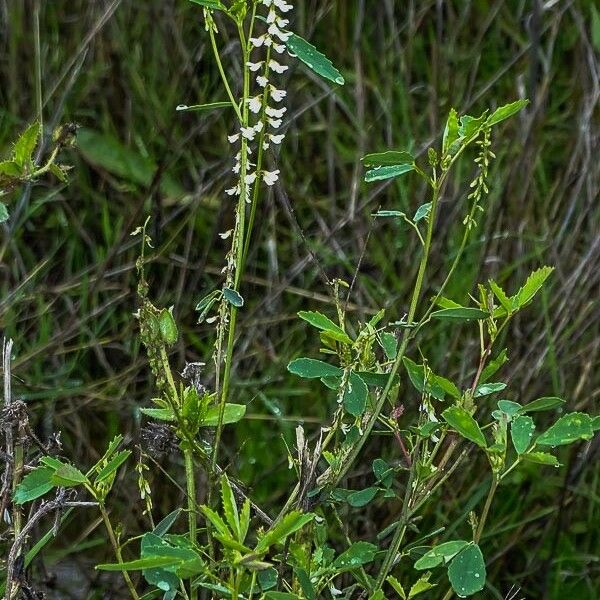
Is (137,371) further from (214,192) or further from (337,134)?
(337,134)

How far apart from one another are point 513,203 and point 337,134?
651 millimetres

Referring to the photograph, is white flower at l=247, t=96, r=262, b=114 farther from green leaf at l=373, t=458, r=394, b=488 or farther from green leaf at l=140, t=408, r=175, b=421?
green leaf at l=373, t=458, r=394, b=488

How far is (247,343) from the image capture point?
252 cm

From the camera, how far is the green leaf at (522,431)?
1.26 meters

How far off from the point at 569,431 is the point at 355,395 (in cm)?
24

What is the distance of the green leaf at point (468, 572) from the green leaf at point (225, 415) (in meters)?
0.29

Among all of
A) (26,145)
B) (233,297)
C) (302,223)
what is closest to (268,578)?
A: (233,297)

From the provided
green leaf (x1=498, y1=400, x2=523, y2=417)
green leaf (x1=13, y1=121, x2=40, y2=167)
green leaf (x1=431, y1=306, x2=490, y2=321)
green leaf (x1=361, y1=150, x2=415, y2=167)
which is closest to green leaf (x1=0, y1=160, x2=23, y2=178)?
green leaf (x1=13, y1=121, x2=40, y2=167)

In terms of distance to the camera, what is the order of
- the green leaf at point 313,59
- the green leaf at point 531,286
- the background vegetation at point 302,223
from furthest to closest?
1. the background vegetation at point 302,223
2. the green leaf at point 531,286
3. the green leaf at point 313,59

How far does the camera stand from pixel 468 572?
125cm

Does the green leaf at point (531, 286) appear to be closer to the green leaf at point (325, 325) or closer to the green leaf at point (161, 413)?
the green leaf at point (325, 325)

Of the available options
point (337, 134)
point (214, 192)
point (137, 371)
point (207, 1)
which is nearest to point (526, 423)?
point (207, 1)

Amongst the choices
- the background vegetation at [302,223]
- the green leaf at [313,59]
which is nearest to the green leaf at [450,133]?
the green leaf at [313,59]

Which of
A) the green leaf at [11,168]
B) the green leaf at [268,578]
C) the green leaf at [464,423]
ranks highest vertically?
the green leaf at [11,168]
